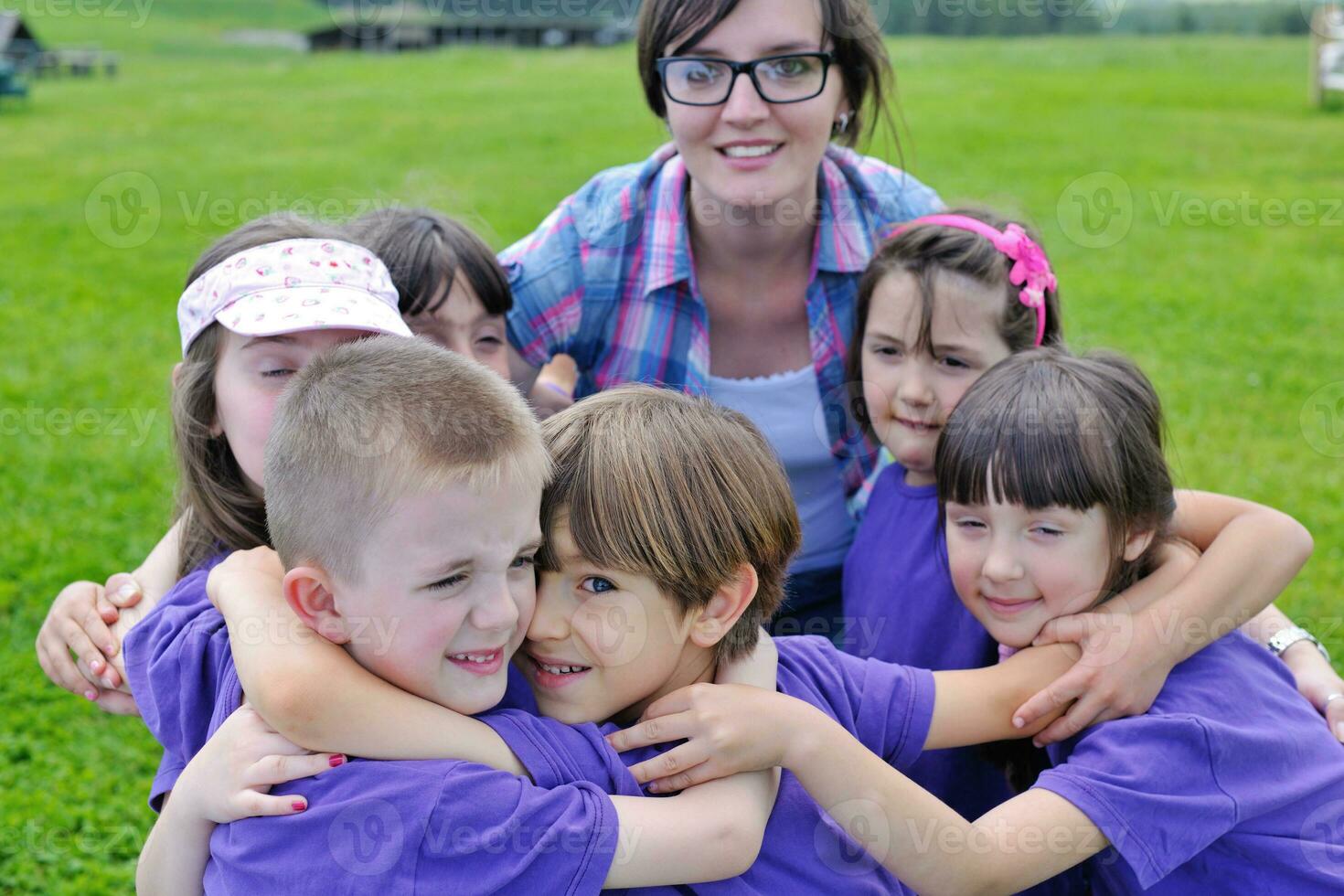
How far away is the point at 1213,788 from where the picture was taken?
2.26 m

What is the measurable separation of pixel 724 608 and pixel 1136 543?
101 cm

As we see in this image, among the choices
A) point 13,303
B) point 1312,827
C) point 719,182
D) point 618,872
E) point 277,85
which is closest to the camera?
point 618,872

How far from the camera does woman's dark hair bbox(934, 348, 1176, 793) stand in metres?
2.48

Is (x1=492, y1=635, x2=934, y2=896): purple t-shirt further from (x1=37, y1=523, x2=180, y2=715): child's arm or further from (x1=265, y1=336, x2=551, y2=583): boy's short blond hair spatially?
(x1=37, y1=523, x2=180, y2=715): child's arm

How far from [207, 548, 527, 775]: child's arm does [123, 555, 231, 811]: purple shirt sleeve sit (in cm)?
27

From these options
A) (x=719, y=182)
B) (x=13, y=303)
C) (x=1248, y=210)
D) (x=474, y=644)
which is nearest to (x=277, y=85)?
(x=13, y=303)

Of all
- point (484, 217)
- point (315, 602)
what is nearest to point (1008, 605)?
point (315, 602)

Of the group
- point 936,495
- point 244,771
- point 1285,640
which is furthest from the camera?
point 936,495

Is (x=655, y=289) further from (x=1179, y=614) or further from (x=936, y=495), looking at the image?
(x=1179, y=614)

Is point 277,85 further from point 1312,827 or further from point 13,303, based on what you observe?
point 1312,827

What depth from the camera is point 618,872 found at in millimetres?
1875

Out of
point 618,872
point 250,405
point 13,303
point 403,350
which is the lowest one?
point 13,303

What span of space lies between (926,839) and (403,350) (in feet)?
3.93

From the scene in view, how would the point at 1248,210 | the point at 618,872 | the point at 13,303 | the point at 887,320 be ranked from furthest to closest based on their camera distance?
the point at 1248,210, the point at 13,303, the point at 887,320, the point at 618,872
